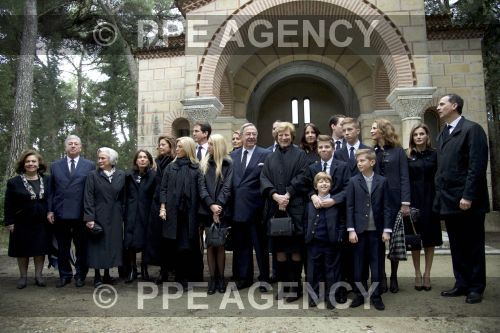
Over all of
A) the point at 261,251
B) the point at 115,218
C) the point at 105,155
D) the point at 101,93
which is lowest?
the point at 261,251

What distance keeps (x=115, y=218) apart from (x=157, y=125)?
648 cm

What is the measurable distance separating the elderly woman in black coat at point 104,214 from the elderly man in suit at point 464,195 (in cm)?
368

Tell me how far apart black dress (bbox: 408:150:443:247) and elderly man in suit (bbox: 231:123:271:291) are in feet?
5.51

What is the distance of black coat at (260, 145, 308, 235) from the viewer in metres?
4.13

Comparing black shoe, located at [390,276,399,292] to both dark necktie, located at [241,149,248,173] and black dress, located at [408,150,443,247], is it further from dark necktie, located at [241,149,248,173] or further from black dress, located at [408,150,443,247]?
dark necktie, located at [241,149,248,173]

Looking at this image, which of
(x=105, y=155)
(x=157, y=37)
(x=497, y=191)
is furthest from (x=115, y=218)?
(x=157, y=37)

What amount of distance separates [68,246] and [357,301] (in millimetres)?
3609

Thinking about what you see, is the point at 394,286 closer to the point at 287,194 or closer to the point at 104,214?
the point at 287,194

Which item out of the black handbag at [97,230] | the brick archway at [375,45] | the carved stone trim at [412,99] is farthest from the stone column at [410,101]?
the black handbag at [97,230]

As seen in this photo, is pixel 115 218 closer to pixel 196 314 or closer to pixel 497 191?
pixel 196 314

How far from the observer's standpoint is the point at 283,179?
13.9 feet

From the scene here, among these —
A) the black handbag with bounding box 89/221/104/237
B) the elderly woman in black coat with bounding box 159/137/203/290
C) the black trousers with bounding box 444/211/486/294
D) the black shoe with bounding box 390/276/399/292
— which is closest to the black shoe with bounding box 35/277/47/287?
the black handbag with bounding box 89/221/104/237

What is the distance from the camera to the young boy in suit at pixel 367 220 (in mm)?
3904
